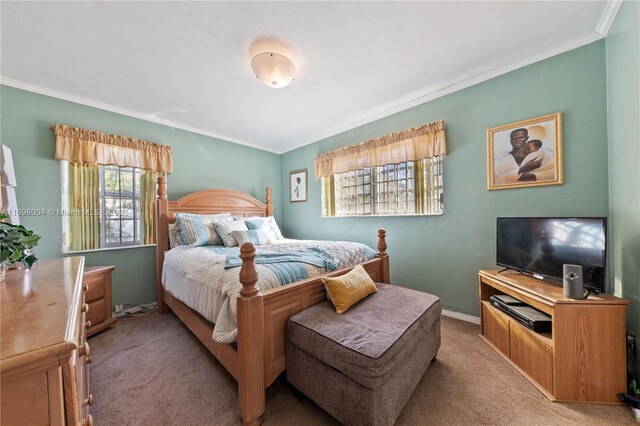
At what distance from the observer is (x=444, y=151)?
2.57 m

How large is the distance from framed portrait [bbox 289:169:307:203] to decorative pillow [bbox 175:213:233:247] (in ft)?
5.71

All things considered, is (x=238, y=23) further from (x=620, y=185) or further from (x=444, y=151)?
(x=620, y=185)

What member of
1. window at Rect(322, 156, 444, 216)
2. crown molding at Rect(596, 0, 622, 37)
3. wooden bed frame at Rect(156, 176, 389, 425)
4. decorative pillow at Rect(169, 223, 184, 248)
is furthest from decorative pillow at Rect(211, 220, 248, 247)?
crown molding at Rect(596, 0, 622, 37)

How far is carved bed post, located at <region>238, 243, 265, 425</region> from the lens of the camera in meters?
1.28

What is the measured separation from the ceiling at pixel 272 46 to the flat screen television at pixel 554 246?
4.96ft

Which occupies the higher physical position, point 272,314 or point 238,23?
point 238,23

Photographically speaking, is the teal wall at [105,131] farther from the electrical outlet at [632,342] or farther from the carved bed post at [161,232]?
the electrical outlet at [632,342]

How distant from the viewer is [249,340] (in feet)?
4.20

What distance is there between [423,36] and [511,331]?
7.86 feet

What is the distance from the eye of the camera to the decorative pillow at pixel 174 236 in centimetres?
291

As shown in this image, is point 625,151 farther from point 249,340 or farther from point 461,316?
point 249,340

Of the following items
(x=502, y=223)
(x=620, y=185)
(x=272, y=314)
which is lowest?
(x=272, y=314)

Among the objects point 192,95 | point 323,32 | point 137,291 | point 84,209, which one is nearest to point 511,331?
point 323,32

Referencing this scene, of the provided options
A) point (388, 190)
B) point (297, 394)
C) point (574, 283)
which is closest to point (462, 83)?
point (388, 190)
